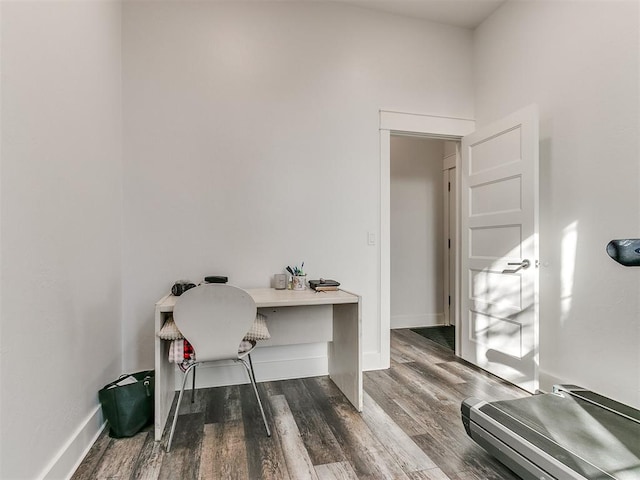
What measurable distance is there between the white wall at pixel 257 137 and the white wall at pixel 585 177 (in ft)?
2.82

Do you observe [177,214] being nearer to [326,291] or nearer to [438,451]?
[326,291]

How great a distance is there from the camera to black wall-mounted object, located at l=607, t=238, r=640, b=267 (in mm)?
1113

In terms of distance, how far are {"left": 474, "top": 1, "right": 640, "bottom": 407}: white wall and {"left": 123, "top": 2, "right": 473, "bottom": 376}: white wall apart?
0.86 meters

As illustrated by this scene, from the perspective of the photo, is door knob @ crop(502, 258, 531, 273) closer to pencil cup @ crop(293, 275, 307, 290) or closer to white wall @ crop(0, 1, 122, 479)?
pencil cup @ crop(293, 275, 307, 290)

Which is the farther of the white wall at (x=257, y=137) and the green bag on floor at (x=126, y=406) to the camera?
the white wall at (x=257, y=137)

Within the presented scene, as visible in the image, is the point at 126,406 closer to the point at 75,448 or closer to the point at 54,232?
the point at 75,448

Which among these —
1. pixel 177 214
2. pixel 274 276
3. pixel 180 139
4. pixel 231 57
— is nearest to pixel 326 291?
pixel 274 276

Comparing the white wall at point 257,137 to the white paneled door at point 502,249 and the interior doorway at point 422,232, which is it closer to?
the white paneled door at point 502,249

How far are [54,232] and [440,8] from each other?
3.14 meters

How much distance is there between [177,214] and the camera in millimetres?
2451

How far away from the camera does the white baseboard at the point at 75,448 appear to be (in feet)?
4.53

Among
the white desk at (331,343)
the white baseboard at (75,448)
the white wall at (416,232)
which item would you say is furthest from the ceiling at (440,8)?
the white baseboard at (75,448)

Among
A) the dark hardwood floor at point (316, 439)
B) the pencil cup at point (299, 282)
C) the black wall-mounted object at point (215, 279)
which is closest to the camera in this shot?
the dark hardwood floor at point (316, 439)

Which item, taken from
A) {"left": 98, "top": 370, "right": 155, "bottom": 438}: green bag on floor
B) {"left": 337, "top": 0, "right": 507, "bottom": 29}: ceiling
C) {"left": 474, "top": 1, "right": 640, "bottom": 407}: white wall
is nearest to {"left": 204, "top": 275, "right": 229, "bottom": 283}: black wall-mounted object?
{"left": 98, "top": 370, "right": 155, "bottom": 438}: green bag on floor
